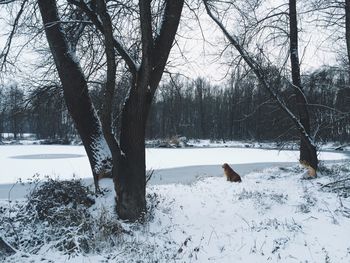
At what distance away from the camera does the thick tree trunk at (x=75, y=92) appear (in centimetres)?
613

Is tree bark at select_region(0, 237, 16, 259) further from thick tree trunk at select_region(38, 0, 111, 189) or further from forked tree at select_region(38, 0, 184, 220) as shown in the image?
thick tree trunk at select_region(38, 0, 111, 189)

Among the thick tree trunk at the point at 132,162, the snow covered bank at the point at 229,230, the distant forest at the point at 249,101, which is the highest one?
the distant forest at the point at 249,101

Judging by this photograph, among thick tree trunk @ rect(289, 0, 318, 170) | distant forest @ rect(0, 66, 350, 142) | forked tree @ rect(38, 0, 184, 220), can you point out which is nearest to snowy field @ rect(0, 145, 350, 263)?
forked tree @ rect(38, 0, 184, 220)

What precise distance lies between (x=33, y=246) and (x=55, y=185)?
5.01 feet

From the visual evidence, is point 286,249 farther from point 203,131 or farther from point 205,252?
point 203,131

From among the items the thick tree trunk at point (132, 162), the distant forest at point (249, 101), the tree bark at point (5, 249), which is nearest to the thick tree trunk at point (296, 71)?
the distant forest at point (249, 101)

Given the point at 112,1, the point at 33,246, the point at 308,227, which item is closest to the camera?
the point at 33,246

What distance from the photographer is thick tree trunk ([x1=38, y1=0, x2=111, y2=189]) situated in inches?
241

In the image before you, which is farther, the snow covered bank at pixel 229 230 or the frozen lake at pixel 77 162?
the frozen lake at pixel 77 162

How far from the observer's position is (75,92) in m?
6.27

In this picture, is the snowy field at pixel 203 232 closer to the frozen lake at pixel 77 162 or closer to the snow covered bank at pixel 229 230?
the snow covered bank at pixel 229 230

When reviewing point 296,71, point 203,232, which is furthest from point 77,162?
point 203,232

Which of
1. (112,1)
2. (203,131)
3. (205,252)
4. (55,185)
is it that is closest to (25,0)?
(112,1)

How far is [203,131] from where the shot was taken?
65875 millimetres
